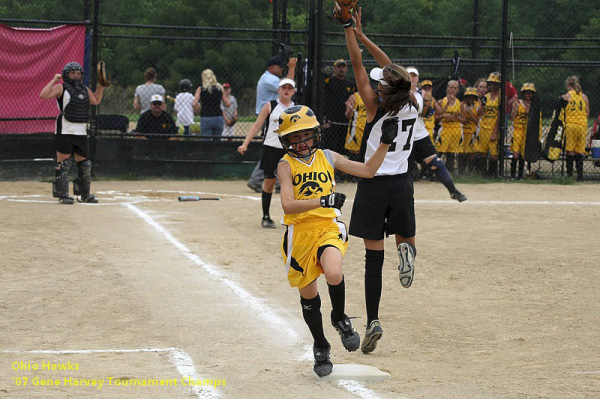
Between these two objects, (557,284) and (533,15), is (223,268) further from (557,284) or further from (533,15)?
(533,15)

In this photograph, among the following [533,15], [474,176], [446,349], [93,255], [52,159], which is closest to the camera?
[446,349]

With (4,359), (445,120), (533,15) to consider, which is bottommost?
(4,359)

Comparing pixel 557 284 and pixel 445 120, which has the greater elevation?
pixel 445 120

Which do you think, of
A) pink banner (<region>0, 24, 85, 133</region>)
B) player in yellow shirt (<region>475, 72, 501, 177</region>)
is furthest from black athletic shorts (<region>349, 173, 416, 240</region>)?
player in yellow shirt (<region>475, 72, 501, 177</region>)

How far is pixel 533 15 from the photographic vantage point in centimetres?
3916

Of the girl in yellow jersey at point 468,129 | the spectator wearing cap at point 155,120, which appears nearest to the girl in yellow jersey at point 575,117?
the girl in yellow jersey at point 468,129

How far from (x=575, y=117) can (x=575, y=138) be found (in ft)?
1.33

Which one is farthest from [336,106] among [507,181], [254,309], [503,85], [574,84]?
[254,309]

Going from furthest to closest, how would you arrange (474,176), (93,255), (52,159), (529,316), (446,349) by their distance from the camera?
(474,176) < (52,159) < (93,255) < (529,316) < (446,349)

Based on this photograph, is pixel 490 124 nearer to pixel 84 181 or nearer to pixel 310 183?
pixel 84 181

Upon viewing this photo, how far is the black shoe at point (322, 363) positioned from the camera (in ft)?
18.9

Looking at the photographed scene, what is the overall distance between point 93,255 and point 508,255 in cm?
439

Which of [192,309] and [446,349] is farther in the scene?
[192,309]

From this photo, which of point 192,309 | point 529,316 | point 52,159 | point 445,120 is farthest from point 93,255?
point 445,120
